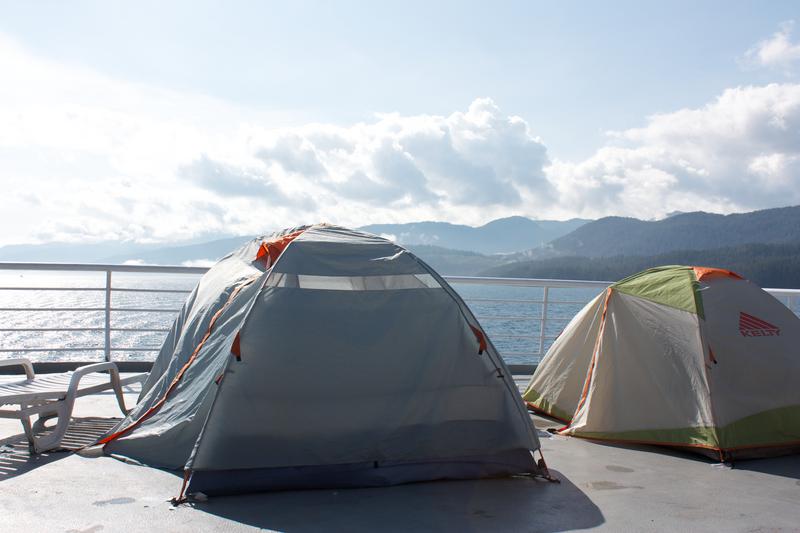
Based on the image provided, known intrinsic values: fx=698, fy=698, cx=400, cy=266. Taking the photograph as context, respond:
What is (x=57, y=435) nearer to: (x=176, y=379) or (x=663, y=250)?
(x=176, y=379)

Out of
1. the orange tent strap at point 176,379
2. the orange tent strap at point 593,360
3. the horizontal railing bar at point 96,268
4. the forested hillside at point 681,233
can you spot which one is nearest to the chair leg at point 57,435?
the orange tent strap at point 176,379

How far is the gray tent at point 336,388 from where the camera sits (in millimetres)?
3326

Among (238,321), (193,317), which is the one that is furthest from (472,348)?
(193,317)

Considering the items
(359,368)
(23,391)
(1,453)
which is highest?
(359,368)

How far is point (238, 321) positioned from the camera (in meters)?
3.68

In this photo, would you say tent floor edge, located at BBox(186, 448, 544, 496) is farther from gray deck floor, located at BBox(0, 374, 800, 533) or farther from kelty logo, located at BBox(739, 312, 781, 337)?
kelty logo, located at BBox(739, 312, 781, 337)

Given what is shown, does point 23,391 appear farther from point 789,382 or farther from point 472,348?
point 789,382

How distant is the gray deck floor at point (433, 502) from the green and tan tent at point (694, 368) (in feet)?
0.80

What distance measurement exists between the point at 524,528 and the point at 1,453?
2.91 meters

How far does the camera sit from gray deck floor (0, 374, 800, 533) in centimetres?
291

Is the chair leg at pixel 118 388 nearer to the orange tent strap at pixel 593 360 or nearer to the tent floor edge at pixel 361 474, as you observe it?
the tent floor edge at pixel 361 474

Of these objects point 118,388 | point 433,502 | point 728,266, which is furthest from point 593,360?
point 728,266

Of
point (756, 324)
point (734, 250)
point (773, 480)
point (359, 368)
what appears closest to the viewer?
point (359, 368)

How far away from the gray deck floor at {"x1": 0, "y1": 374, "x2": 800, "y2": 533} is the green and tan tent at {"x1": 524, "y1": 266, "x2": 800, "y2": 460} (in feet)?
0.80
